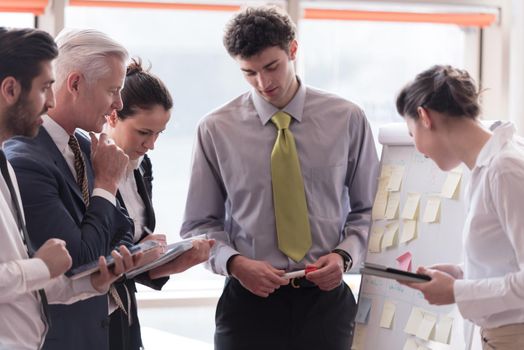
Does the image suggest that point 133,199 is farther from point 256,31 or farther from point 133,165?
point 256,31

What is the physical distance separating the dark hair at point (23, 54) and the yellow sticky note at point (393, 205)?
1.43m

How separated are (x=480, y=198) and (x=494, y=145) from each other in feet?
0.49

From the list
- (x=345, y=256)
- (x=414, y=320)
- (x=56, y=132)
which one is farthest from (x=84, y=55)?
(x=414, y=320)

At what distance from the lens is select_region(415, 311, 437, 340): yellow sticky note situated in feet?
9.50

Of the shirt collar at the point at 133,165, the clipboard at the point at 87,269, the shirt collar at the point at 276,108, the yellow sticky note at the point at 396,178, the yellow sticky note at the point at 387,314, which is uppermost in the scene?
the shirt collar at the point at 276,108

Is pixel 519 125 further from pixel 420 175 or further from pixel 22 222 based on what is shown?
pixel 22 222

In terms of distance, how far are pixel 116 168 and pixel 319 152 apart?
88cm

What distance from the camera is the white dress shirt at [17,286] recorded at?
1.90m

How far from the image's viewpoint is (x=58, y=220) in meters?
2.21

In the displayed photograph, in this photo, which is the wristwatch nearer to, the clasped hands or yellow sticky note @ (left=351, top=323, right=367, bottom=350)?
the clasped hands

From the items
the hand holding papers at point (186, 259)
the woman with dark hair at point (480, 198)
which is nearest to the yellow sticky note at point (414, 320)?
the woman with dark hair at point (480, 198)

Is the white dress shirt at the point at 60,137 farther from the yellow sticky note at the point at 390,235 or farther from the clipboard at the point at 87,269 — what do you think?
the yellow sticky note at the point at 390,235

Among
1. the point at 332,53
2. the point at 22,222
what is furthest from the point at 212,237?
the point at 332,53

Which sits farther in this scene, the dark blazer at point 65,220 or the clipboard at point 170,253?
the clipboard at point 170,253
